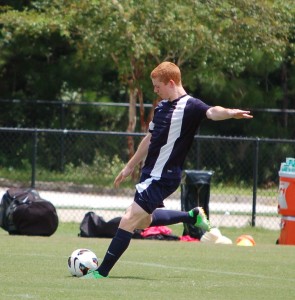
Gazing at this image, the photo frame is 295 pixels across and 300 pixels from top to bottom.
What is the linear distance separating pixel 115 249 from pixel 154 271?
1.10 metres

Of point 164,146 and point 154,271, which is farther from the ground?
point 164,146

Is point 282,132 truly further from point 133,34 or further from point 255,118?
point 133,34

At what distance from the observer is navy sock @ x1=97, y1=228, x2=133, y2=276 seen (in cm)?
1055

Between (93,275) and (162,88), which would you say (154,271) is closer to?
(93,275)

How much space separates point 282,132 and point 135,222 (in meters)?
17.8

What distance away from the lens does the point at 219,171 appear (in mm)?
24875

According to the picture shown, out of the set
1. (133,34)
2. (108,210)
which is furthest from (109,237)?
(133,34)

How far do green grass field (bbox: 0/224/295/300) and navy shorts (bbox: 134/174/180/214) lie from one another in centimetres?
70

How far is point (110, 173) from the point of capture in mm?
24000

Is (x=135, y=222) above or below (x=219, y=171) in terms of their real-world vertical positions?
above

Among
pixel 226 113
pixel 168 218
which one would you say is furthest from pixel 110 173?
pixel 226 113

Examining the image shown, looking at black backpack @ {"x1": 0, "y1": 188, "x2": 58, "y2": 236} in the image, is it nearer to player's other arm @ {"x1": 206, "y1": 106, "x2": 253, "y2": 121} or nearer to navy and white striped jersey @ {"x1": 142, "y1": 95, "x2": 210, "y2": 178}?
navy and white striped jersey @ {"x1": 142, "y1": 95, "x2": 210, "y2": 178}

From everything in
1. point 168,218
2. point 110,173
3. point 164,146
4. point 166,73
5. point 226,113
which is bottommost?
point 110,173

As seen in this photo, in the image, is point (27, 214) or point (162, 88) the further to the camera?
point (27, 214)
